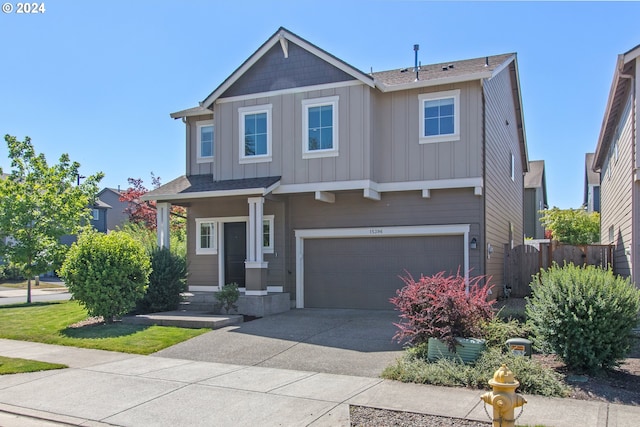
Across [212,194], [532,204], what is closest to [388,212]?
[212,194]

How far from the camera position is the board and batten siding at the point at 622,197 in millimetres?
11531

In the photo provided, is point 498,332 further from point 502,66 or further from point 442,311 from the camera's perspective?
point 502,66

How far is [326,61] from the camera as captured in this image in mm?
14430

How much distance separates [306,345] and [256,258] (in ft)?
14.4

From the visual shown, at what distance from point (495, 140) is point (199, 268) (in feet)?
30.8

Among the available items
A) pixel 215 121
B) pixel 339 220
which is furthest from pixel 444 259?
pixel 215 121

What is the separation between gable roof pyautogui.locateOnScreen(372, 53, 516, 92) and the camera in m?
13.5

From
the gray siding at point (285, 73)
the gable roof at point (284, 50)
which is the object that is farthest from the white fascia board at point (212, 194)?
the gray siding at point (285, 73)

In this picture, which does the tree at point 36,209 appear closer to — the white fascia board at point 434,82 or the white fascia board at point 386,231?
the white fascia board at point 386,231

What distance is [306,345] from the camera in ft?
34.2

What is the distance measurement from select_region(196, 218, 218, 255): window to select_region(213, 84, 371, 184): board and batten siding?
1701 millimetres

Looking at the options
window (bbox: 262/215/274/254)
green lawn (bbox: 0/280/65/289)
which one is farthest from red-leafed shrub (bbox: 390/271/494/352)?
green lawn (bbox: 0/280/65/289)

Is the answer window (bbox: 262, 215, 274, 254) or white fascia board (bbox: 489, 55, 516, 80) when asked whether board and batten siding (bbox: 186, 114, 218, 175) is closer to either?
window (bbox: 262, 215, 274, 254)

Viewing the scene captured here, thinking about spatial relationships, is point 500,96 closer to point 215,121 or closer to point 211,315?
point 215,121
